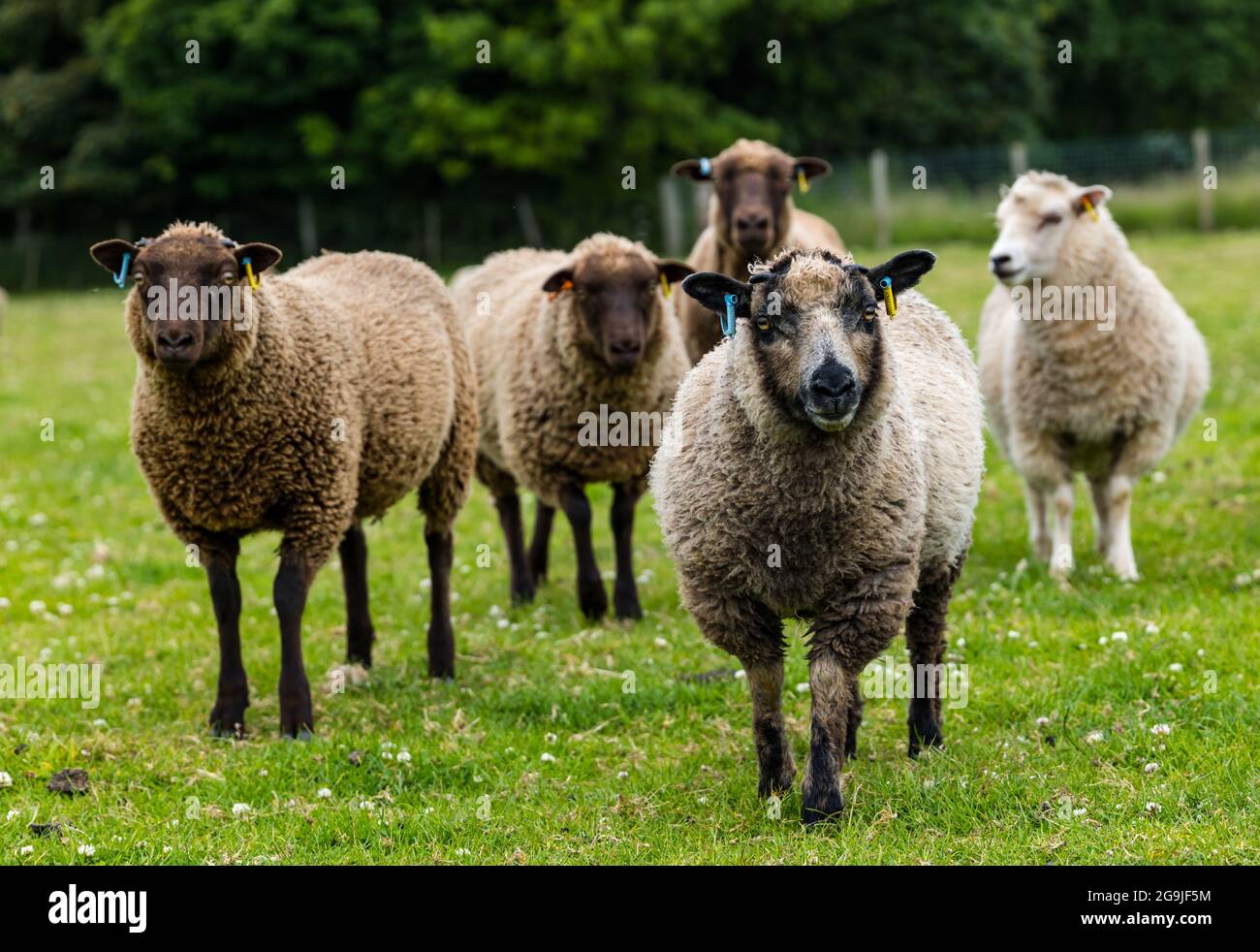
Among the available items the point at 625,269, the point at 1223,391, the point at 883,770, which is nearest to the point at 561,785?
the point at 883,770

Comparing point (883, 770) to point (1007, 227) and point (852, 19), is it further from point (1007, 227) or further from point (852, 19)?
point (852, 19)

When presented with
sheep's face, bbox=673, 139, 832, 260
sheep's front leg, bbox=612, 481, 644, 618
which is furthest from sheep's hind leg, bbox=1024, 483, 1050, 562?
sheep's front leg, bbox=612, 481, 644, 618

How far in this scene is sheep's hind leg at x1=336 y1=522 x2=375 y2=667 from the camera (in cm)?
767

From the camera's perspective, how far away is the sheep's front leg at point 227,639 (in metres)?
6.63

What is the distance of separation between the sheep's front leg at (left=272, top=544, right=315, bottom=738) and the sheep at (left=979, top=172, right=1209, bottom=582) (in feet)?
13.8

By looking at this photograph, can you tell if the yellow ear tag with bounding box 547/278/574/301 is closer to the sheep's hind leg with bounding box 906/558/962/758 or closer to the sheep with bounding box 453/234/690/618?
the sheep with bounding box 453/234/690/618

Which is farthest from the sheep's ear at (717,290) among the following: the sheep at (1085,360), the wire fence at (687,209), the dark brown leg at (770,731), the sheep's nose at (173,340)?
the wire fence at (687,209)

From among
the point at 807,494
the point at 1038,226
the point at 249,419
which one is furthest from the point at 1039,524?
the point at 249,419

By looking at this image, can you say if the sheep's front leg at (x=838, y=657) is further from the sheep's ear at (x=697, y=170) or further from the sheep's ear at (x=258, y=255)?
the sheep's ear at (x=697, y=170)

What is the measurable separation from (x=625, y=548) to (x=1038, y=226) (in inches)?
122

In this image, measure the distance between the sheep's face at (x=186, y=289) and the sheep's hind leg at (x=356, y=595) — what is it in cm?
158

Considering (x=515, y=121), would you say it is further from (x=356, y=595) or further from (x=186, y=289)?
(x=186, y=289)

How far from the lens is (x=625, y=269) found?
27.3 feet
